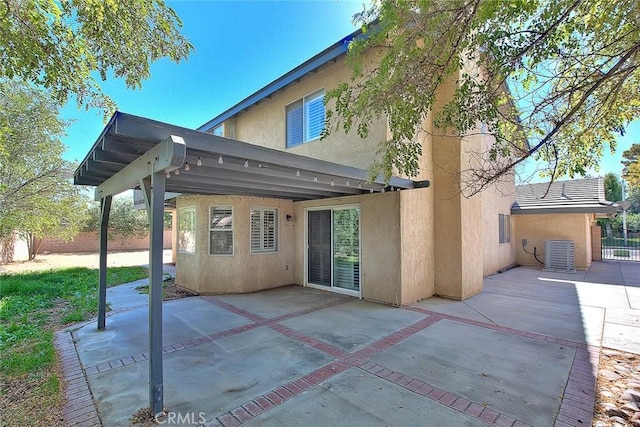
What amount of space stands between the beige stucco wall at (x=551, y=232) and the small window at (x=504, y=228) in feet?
2.86

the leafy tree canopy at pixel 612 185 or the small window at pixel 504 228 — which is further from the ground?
the leafy tree canopy at pixel 612 185

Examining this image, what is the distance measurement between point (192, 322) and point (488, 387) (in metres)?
5.28

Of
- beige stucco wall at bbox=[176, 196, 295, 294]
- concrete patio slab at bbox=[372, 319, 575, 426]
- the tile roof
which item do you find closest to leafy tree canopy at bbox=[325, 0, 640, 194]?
concrete patio slab at bbox=[372, 319, 575, 426]

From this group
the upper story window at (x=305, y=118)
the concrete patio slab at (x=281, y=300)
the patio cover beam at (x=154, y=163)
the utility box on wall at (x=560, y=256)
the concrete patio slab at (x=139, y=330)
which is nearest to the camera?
the patio cover beam at (x=154, y=163)

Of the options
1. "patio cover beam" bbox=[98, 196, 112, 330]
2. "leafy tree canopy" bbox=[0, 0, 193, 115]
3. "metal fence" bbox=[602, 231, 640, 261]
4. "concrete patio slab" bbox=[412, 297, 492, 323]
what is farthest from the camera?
"metal fence" bbox=[602, 231, 640, 261]

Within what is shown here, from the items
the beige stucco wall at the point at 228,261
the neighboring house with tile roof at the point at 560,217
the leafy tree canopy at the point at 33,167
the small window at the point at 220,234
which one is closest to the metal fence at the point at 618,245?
the neighboring house with tile roof at the point at 560,217

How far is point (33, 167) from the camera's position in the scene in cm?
1241

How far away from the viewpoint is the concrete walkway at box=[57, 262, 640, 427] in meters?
3.24

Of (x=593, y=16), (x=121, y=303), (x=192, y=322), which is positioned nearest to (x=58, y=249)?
(x=121, y=303)

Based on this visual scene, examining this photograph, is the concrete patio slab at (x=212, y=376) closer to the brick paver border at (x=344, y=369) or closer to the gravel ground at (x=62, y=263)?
the brick paver border at (x=344, y=369)

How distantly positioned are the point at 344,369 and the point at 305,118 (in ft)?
24.4

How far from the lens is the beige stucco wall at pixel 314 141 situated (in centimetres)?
767

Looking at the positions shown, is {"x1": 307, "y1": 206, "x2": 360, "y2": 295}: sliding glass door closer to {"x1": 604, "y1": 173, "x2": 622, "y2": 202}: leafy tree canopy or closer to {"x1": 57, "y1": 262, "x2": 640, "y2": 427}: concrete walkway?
{"x1": 57, "y1": 262, "x2": 640, "y2": 427}: concrete walkway

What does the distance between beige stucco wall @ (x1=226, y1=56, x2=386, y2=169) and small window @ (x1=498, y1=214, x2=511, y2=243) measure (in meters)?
8.78
